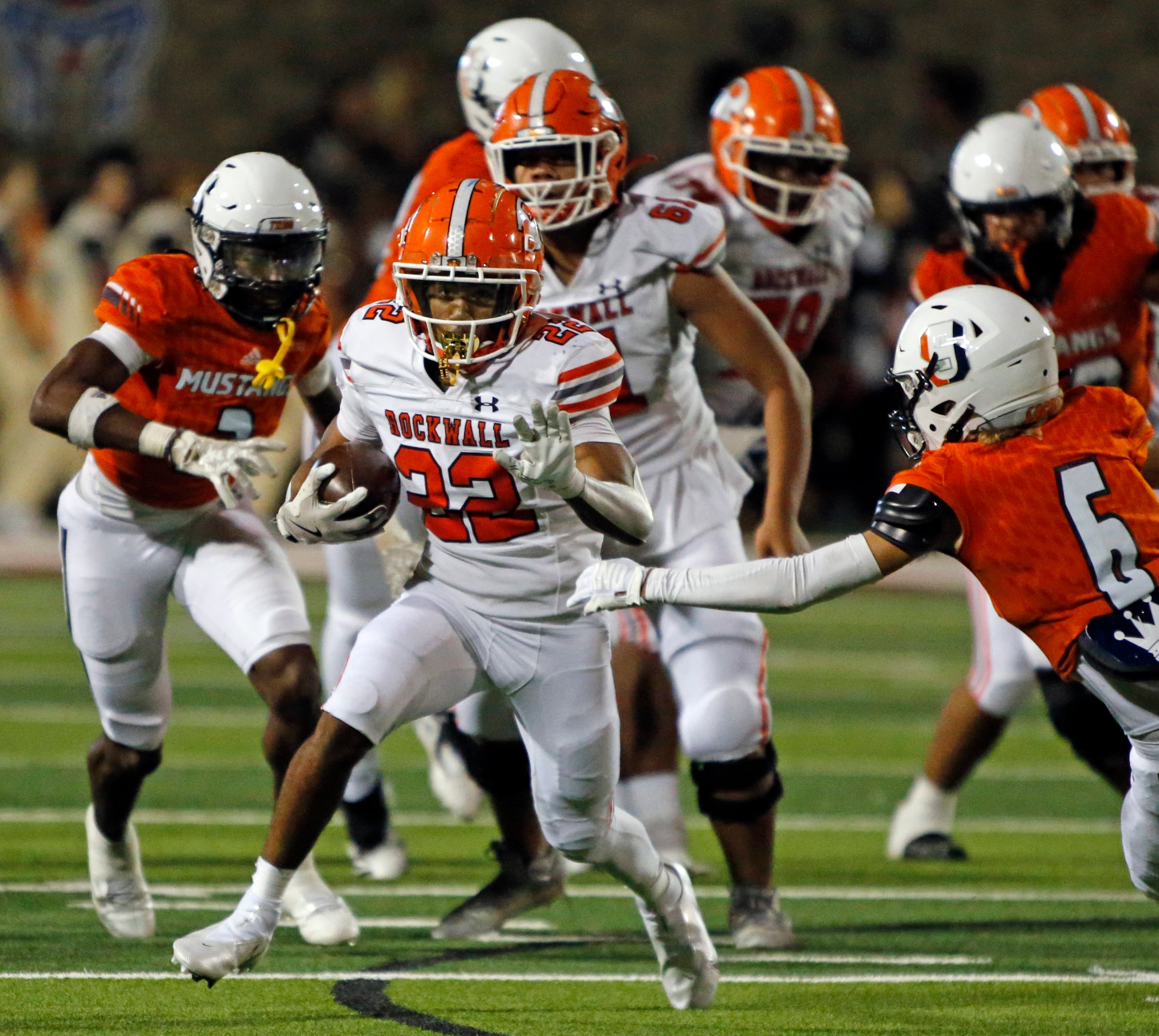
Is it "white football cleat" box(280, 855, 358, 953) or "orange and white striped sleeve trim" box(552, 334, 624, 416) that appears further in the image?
"white football cleat" box(280, 855, 358, 953)

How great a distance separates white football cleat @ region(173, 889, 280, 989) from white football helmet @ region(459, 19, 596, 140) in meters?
2.24

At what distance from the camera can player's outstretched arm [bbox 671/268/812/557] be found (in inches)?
177

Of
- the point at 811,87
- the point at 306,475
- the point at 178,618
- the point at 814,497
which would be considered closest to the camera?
the point at 306,475

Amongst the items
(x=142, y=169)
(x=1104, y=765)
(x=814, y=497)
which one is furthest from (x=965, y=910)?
(x=142, y=169)

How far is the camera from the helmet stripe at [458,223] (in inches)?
143

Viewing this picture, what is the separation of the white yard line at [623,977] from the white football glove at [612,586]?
93 centimetres

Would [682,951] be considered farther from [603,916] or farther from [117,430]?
[117,430]

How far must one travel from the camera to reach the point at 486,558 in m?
3.78

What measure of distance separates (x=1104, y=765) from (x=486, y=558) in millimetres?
2014

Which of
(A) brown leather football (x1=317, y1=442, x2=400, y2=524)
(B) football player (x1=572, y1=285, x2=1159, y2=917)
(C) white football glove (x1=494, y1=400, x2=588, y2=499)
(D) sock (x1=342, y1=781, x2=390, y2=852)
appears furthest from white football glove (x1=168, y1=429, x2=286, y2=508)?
(D) sock (x1=342, y1=781, x2=390, y2=852)

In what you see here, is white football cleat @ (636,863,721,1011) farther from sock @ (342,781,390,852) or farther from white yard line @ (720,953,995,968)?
sock @ (342,781,390,852)

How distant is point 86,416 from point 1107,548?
196 centimetres

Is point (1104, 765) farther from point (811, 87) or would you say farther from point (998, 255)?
point (811, 87)

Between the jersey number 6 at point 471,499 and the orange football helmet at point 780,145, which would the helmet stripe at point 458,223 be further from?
the orange football helmet at point 780,145
